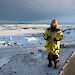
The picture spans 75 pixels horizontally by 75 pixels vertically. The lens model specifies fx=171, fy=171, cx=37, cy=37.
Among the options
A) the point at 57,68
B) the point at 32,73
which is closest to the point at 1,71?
the point at 32,73

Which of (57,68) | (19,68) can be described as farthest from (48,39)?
(19,68)

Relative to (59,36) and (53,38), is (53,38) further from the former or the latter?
(59,36)

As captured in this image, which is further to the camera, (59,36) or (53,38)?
(53,38)

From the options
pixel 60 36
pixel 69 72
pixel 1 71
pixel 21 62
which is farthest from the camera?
pixel 21 62

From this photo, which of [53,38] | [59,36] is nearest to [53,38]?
[53,38]

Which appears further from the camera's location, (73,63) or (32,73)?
(73,63)

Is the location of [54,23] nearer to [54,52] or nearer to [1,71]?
[54,52]

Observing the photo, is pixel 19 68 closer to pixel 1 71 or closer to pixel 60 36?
pixel 1 71

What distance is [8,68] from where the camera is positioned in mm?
7586

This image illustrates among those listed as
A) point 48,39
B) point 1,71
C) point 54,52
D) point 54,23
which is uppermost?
point 54,23

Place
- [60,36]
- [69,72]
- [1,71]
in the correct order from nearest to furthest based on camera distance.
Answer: [69,72] → [60,36] → [1,71]

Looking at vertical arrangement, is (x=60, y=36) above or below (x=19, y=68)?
above

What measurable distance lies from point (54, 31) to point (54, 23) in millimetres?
325

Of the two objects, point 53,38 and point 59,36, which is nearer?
point 59,36
